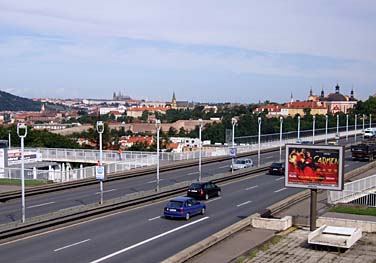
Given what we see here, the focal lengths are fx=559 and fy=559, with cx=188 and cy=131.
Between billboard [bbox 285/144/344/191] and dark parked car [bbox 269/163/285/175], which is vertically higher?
billboard [bbox 285/144/344/191]

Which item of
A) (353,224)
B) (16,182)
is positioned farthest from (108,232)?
(16,182)

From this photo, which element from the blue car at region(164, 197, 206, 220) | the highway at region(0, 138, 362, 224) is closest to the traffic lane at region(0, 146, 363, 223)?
the highway at region(0, 138, 362, 224)

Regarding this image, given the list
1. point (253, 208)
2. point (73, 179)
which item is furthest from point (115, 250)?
point (73, 179)

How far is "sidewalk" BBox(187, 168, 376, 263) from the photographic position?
62.2 ft

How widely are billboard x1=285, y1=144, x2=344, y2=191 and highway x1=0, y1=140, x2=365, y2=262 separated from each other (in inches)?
A: 192

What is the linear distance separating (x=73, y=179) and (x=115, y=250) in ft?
70.8

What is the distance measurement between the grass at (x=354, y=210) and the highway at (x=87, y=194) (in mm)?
13723

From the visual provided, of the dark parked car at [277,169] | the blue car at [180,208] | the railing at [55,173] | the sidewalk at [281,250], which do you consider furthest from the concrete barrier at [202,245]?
the dark parked car at [277,169]

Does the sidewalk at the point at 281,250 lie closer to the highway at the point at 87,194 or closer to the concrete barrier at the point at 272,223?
the concrete barrier at the point at 272,223

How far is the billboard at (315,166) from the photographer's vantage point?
75.5 feet

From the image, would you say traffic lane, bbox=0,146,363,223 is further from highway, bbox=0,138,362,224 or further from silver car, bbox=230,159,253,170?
silver car, bbox=230,159,253,170

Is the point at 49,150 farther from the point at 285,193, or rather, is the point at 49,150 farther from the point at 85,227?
the point at 85,227

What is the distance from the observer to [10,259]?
66.5 feet

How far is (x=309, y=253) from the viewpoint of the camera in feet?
65.0
